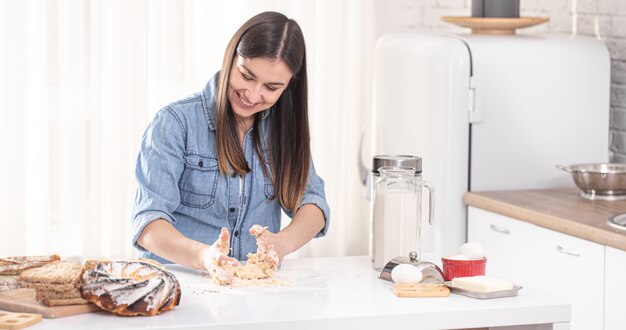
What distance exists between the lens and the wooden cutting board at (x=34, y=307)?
1793mm

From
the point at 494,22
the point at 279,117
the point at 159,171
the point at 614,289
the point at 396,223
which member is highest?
the point at 494,22

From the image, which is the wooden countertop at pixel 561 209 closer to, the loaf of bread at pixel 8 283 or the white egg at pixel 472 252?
the white egg at pixel 472 252

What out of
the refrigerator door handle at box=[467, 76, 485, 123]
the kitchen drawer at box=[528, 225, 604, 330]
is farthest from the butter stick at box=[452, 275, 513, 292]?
the refrigerator door handle at box=[467, 76, 485, 123]

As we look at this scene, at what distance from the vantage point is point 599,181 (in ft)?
10.6

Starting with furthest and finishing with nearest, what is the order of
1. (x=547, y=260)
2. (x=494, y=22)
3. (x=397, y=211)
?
(x=494, y=22), (x=547, y=260), (x=397, y=211)

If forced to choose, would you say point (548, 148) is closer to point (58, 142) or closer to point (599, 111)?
point (599, 111)

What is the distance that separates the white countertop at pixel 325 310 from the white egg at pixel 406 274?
31 millimetres

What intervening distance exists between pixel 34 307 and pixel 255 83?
0.81 m

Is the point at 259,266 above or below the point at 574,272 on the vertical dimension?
above

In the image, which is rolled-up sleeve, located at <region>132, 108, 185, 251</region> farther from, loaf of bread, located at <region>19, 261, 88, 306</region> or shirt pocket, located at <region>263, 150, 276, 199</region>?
loaf of bread, located at <region>19, 261, 88, 306</region>

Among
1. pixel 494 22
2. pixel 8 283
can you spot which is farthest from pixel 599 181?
pixel 8 283

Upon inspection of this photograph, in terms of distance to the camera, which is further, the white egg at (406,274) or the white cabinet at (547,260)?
the white cabinet at (547,260)

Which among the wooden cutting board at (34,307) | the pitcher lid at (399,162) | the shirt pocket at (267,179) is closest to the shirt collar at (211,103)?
the shirt pocket at (267,179)

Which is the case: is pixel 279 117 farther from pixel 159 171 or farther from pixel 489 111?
pixel 489 111
